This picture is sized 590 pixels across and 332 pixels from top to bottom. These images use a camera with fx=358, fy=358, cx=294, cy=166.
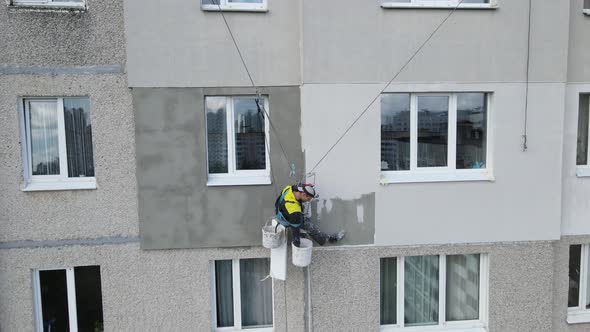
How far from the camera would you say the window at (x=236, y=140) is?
557 cm

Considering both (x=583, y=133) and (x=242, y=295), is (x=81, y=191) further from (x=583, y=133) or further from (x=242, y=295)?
(x=583, y=133)

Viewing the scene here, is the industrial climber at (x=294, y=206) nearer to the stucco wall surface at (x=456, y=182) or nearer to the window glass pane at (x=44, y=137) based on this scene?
the stucco wall surface at (x=456, y=182)

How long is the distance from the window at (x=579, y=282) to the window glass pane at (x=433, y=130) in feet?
9.72

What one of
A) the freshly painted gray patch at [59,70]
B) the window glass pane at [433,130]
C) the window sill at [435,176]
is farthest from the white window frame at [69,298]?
the window glass pane at [433,130]

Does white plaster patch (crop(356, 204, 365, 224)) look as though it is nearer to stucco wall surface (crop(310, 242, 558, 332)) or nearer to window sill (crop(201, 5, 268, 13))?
stucco wall surface (crop(310, 242, 558, 332))

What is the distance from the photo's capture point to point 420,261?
5.92 meters

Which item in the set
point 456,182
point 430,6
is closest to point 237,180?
point 456,182

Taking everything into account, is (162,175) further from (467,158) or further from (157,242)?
(467,158)

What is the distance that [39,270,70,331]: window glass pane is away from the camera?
562 centimetres

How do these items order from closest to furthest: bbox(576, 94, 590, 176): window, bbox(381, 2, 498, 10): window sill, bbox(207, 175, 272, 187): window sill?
1. bbox(381, 2, 498, 10): window sill
2. bbox(207, 175, 272, 187): window sill
3. bbox(576, 94, 590, 176): window

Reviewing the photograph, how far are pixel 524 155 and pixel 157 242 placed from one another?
19.3ft

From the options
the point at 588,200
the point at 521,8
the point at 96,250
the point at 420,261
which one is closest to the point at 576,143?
the point at 588,200

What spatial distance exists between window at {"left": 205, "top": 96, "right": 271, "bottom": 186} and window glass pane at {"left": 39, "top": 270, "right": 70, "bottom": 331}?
2877 millimetres

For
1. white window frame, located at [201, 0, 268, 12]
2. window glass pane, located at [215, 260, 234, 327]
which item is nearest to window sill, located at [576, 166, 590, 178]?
white window frame, located at [201, 0, 268, 12]
